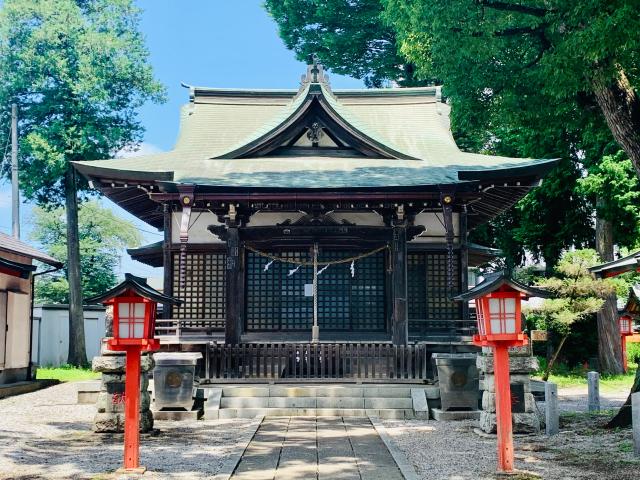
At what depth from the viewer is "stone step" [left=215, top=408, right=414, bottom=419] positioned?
1347cm

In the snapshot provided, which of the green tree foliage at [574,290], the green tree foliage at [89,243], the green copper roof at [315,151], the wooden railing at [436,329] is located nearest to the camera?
the green copper roof at [315,151]

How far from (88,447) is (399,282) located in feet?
26.2

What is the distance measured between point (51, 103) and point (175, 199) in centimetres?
1561

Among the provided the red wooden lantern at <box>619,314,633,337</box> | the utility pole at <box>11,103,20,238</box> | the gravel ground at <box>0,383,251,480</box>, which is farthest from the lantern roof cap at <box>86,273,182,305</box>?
the red wooden lantern at <box>619,314,633,337</box>

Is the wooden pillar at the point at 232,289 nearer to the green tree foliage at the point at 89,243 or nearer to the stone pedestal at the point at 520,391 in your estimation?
the stone pedestal at the point at 520,391

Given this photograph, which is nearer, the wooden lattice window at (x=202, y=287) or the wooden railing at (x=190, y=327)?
the wooden railing at (x=190, y=327)

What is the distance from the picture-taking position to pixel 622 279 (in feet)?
77.4

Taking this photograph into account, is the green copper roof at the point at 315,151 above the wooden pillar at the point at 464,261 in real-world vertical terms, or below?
above

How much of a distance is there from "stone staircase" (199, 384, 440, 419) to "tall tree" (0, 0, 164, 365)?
16189 millimetres

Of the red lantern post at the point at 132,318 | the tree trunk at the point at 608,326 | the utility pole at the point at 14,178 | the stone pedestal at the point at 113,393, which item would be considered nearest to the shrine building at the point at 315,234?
the stone pedestal at the point at 113,393

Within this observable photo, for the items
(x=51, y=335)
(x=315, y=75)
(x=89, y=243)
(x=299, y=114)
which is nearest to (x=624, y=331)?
(x=315, y=75)

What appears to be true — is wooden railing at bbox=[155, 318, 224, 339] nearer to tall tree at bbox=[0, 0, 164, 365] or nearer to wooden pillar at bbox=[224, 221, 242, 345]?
wooden pillar at bbox=[224, 221, 242, 345]

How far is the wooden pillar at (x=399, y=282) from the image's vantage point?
50.3 feet

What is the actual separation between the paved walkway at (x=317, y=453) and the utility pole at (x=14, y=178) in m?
16.9
